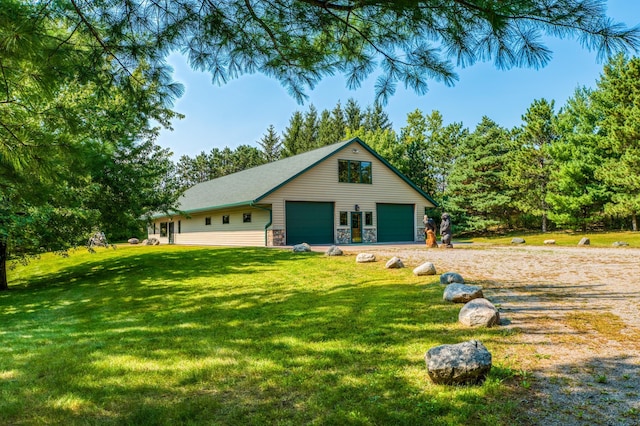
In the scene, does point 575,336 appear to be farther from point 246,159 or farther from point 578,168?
point 246,159

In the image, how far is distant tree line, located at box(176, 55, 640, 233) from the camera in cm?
2155

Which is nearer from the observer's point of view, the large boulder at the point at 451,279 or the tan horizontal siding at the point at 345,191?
the large boulder at the point at 451,279

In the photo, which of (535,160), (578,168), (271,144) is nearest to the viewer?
(578,168)

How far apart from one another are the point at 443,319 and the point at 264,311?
270 centimetres

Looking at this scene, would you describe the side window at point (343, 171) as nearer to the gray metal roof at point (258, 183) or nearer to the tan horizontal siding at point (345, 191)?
the tan horizontal siding at point (345, 191)

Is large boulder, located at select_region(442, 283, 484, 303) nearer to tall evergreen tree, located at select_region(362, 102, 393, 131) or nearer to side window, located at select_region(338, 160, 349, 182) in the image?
side window, located at select_region(338, 160, 349, 182)

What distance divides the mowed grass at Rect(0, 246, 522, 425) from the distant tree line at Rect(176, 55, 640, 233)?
1543 centimetres

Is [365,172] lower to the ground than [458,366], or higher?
higher

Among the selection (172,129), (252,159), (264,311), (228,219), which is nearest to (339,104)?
(252,159)

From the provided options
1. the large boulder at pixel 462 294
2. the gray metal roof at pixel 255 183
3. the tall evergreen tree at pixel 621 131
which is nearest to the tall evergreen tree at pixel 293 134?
the gray metal roof at pixel 255 183

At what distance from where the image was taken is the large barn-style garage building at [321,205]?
1880 centimetres

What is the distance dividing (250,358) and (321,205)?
16143 mm

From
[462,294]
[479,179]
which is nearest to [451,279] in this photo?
[462,294]

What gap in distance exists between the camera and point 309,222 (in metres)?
19.6
